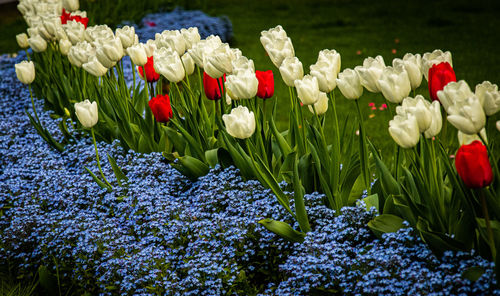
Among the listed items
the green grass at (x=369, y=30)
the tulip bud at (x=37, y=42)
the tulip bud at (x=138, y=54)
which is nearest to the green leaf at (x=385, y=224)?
the tulip bud at (x=138, y=54)

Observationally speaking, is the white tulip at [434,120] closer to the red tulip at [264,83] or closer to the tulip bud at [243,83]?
the tulip bud at [243,83]

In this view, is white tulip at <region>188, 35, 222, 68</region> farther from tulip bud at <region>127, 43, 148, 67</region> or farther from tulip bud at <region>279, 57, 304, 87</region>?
tulip bud at <region>279, 57, 304, 87</region>

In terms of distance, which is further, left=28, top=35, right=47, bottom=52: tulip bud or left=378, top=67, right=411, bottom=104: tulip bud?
left=28, top=35, right=47, bottom=52: tulip bud

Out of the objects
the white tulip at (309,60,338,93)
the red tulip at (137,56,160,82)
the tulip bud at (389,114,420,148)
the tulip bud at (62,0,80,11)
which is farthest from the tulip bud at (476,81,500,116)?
the tulip bud at (62,0,80,11)

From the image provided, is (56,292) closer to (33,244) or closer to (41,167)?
(33,244)

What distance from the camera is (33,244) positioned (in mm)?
3000

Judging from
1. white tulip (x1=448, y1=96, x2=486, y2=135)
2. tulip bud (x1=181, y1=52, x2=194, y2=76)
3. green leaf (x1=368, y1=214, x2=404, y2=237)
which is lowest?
green leaf (x1=368, y1=214, x2=404, y2=237)

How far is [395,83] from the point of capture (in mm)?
2141

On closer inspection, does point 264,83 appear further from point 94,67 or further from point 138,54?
point 94,67

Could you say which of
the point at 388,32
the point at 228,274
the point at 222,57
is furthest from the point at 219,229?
the point at 388,32

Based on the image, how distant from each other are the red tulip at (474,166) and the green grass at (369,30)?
2.97m

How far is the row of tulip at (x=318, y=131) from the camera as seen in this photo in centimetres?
196

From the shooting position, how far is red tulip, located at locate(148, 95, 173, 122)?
3.11m

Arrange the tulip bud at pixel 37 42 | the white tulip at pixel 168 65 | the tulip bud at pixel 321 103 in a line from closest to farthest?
the tulip bud at pixel 321 103 < the white tulip at pixel 168 65 < the tulip bud at pixel 37 42
